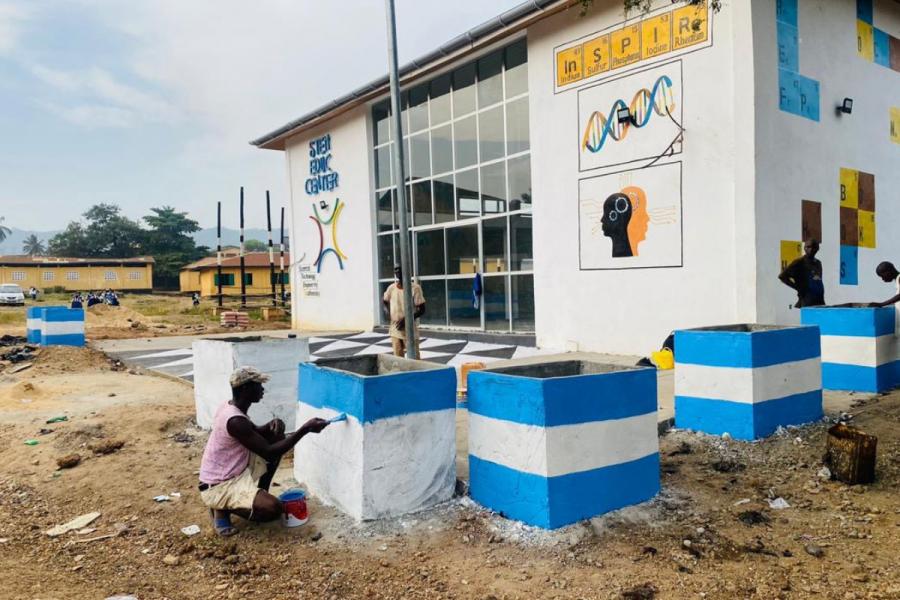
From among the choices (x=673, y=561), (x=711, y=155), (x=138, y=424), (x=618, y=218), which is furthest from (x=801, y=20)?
(x=138, y=424)

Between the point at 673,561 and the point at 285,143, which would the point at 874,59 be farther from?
the point at 285,143

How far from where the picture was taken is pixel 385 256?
1566cm

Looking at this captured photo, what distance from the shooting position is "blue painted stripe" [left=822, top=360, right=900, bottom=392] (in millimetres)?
6371

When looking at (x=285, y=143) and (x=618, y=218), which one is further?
(x=285, y=143)

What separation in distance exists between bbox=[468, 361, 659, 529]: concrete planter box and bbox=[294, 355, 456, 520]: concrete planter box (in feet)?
0.68

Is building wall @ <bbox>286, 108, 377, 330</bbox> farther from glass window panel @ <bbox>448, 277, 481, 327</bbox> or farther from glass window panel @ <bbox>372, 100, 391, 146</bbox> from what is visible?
glass window panel @ <bbox>448, 277, 481, 327</bbox>

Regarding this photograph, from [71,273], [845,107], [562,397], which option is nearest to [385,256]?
[845,107]

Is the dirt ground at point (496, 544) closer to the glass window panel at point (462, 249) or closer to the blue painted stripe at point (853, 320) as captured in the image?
the blue painted stripe at point (853, 320)

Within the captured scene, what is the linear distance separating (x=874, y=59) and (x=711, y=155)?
4.71m

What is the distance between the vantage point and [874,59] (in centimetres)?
1072

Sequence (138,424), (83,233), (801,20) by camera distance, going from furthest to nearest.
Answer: (83,233) → (801,20) → (138,424)

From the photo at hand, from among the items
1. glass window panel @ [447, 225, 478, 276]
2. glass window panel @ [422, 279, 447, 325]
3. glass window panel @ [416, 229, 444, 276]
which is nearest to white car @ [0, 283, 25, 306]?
glass window panel @ [416, 229, 444, 276]

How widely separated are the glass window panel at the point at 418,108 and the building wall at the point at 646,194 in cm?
347

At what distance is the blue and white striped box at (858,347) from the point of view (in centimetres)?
635
